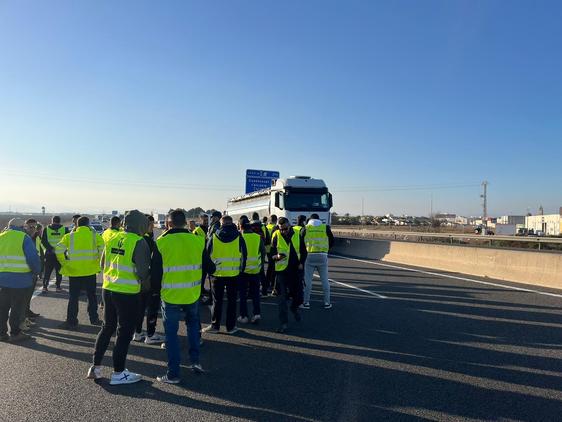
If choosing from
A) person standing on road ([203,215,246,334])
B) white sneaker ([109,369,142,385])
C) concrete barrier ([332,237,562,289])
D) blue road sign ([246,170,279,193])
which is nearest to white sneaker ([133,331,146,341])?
person standing on road ([203,215,246,334])

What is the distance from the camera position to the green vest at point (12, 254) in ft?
23.9

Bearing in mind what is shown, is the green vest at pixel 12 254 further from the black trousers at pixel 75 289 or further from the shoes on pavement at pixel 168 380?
the shoes on pavement at pixel 168 380

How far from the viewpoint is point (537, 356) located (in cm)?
627

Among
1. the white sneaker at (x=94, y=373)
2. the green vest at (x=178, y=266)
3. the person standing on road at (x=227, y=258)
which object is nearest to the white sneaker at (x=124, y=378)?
the white sneaker at (x=94, y=373)

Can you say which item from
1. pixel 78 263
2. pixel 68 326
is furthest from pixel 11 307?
pixel 78 263

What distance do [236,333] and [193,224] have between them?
151 inches

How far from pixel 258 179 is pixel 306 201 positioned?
11766 mm

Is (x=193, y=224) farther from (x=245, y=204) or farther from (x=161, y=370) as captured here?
(x=245, y=204)

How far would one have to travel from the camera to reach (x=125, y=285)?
5.31m

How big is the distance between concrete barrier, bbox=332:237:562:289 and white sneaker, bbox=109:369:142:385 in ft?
38.0

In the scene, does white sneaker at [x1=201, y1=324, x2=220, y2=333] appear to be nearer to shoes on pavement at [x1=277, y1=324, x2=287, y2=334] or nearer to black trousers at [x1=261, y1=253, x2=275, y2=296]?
shoes on pavement at [x1=277, y1=324, x2=287, y2=334]

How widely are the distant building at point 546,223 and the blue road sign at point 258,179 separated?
52.0 metres

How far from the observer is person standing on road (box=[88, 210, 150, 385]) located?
5320 mm

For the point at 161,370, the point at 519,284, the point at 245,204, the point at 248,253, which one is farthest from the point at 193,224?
the point at 245,204
